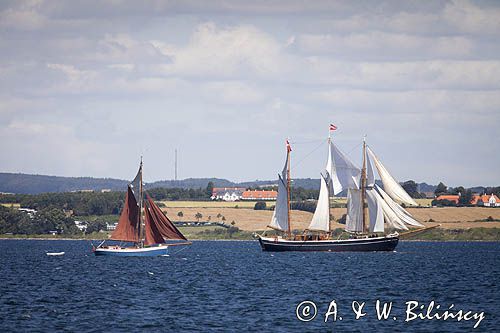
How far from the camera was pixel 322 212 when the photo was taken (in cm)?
14725

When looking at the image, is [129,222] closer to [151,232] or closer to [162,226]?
[151,232]

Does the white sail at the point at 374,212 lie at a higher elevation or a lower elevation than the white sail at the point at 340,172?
lower

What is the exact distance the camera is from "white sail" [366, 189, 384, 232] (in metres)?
137

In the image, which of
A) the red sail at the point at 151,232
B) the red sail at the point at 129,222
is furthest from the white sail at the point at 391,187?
the red sail at the point at 129,222

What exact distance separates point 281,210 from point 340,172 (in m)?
11.5

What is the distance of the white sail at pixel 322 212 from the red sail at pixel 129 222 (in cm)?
2946

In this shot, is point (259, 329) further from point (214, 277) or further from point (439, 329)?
point (214, 277)

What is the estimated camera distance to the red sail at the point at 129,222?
126875 mm

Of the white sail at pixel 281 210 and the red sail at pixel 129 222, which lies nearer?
the red sail at pixel 129 222

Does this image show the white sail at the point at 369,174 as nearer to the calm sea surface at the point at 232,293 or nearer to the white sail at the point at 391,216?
the white sail at the point at 391,216

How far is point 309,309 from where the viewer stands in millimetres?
66812

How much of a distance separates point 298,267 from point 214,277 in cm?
1858

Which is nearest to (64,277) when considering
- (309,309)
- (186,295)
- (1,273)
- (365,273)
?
(1,273)

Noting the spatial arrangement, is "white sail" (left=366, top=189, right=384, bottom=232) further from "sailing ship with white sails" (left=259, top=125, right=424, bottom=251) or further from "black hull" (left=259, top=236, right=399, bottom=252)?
"black hull" (left=259, top=236, right=399, bottom=252)
